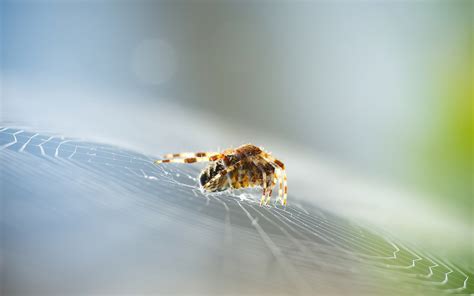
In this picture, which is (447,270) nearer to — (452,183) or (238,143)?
(238,143)

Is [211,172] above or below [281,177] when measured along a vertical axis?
below

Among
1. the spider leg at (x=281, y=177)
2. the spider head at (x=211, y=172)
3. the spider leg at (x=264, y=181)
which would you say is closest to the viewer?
the spider head at (x=211, y=172)

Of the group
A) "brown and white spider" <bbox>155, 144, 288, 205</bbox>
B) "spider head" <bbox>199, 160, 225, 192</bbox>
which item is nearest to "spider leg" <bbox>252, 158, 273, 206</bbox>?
"brown and white spider" <bbox>155, 144, 288, 205</bbox>

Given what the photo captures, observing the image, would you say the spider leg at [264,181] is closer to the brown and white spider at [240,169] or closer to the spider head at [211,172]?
the brown and white spider at [240,169]

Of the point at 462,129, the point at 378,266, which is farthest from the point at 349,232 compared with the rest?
the point at 462,129

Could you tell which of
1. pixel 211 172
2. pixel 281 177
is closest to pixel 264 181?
pixel 281 177

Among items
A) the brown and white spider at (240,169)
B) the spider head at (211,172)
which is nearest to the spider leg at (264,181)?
the brown and white spider at (240,169)

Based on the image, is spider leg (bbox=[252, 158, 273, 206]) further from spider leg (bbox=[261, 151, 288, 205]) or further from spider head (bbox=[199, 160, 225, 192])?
spider head (bbox=[199, 160, 225, 192])

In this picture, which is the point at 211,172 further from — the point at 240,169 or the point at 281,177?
the point at 281,177
